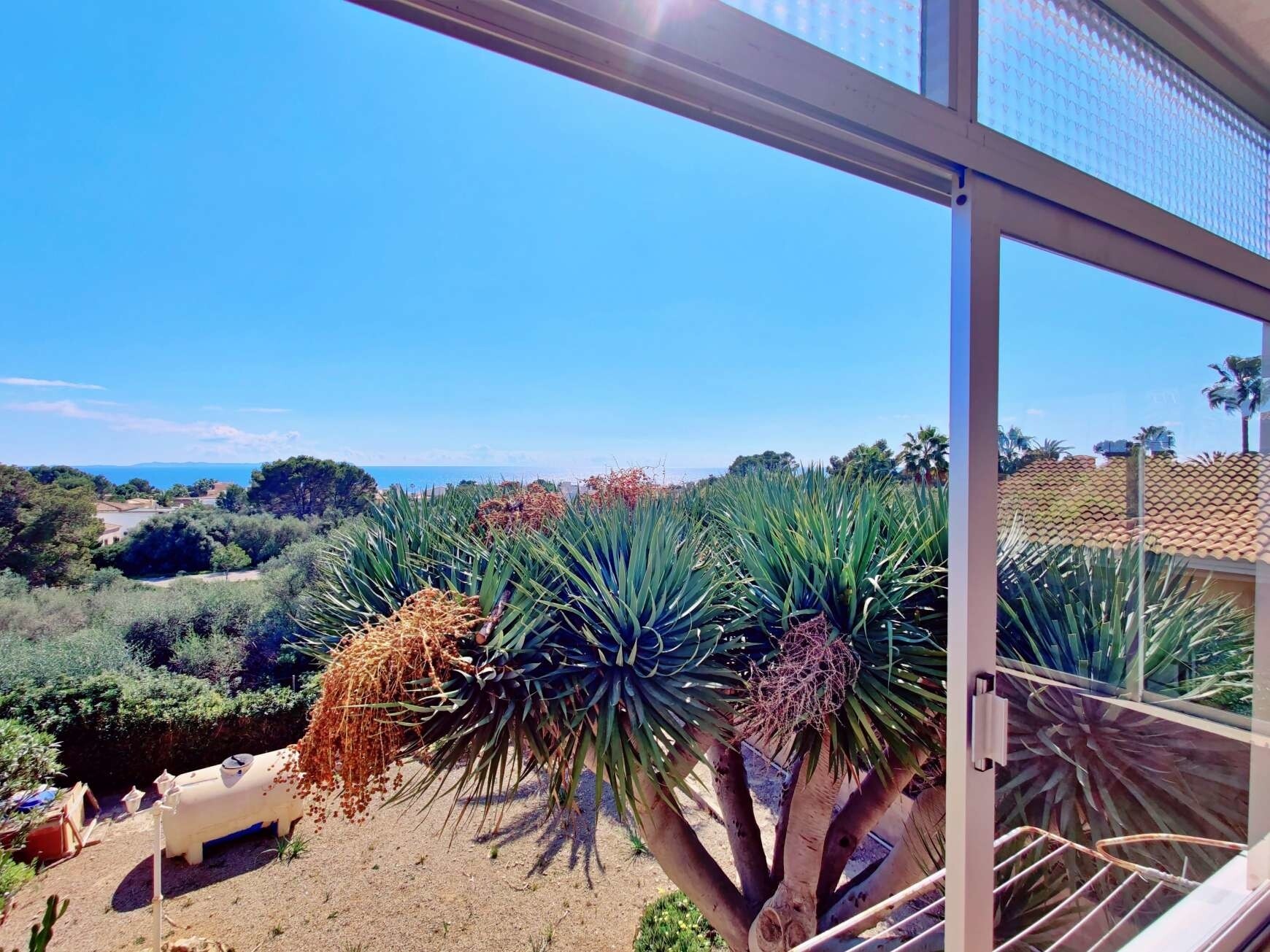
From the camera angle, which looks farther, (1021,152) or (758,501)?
(758,501)

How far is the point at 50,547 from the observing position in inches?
290

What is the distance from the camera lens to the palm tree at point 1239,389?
134cm

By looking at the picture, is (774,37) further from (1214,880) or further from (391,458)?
(391,458)

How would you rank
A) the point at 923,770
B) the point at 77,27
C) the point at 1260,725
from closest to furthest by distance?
1. the point at 1260,725
2. the point at 923,770
3. the point at 77,27

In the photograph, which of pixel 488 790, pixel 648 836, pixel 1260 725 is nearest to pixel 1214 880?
pixel 1260 725

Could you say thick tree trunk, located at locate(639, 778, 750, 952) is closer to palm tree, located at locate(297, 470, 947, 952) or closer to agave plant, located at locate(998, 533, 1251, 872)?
palm tree, located at locate(297, 470, 947, 952)

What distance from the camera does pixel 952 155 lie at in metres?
0.79

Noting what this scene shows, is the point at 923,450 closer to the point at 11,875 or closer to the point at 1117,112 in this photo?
the point at 1117,112

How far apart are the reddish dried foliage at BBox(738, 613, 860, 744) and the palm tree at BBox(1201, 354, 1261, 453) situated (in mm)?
1193

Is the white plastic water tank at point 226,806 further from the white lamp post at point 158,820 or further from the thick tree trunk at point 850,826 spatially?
the thick tree trunk at point 850,826

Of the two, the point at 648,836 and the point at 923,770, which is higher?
the point at 923,770

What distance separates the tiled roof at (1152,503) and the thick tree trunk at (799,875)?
4.44ft

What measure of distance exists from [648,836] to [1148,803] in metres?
1.69

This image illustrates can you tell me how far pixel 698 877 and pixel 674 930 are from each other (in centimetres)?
158
